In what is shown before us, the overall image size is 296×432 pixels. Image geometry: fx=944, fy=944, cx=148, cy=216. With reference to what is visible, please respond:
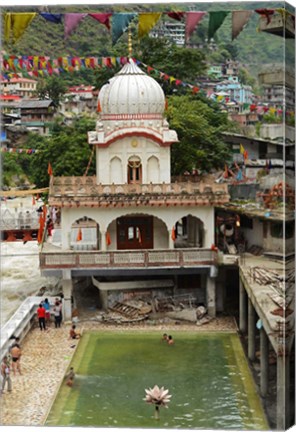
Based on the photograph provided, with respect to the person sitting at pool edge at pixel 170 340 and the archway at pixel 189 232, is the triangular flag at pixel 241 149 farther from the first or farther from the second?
the person sitting at pool edge at pixel 170 340

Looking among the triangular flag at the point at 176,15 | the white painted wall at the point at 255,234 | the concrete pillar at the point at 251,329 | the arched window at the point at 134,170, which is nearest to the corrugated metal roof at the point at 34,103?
the arched window at the point at 134,170

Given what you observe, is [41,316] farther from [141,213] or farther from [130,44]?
[130,44]

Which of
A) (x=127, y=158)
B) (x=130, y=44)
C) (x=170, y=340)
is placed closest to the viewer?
(x=170, y=340)

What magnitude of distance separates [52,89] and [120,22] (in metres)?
3.30

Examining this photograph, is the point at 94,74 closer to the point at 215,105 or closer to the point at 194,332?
the point at 215,105

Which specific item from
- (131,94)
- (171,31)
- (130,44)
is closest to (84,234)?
(131,94)

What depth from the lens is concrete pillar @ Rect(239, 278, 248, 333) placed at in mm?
18828

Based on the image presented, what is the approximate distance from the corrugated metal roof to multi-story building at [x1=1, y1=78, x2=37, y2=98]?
0.12 metres

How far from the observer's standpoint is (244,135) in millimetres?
18859

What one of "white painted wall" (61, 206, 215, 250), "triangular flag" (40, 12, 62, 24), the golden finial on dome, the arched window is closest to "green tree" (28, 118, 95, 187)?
"white painted wall" (61, 206, 215, 250)

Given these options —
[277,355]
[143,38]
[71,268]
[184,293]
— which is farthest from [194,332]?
[143,38]

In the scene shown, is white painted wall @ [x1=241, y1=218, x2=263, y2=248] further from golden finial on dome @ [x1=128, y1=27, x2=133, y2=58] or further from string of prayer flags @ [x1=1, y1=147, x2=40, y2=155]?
string of prayer flags @ [x1=1, y1=147, x2=40, y2=155]

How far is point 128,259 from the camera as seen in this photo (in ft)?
67.6

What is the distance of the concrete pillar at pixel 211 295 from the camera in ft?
67.1
